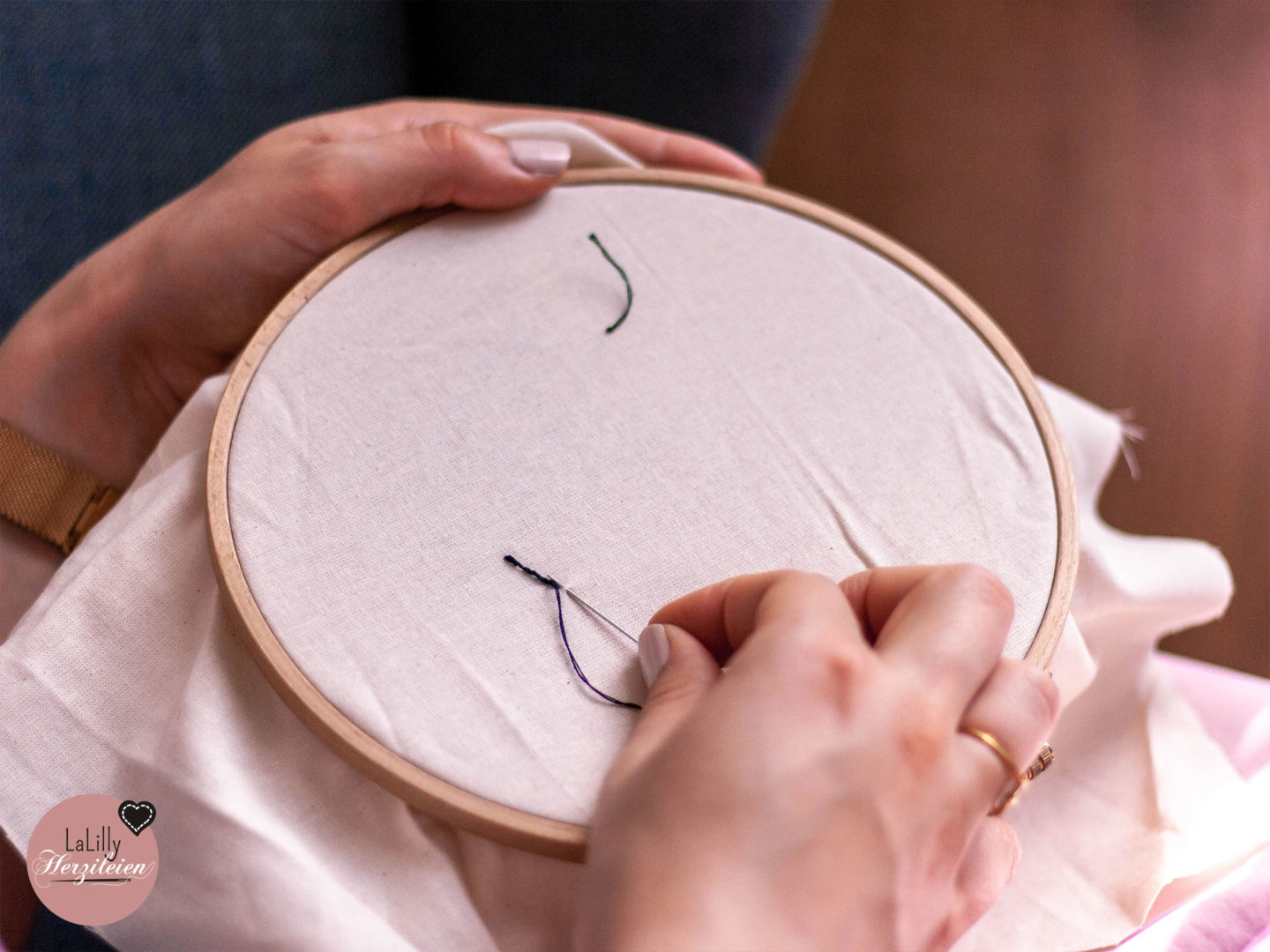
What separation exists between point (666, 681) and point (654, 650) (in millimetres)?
26

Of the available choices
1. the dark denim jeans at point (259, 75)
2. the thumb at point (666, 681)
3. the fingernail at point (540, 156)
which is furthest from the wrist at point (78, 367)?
the thumb at point (666, 681)

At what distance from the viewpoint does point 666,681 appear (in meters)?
0.52

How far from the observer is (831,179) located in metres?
1.70

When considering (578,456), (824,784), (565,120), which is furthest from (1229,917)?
(565,120)

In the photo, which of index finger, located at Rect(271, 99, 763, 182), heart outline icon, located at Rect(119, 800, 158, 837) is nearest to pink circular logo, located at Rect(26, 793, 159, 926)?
heart outline icon, located at Rect(119, 800, 158, 837)

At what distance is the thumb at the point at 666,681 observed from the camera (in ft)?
1.62

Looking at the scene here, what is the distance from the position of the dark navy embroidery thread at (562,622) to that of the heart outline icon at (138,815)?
0.25m

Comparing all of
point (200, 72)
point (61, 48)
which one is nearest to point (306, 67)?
point (200, 72)

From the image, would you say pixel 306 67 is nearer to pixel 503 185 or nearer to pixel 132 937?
pixel 503 185

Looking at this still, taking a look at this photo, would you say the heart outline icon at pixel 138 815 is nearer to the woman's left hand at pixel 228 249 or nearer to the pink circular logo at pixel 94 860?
the pink circular logo at pixel 94 860

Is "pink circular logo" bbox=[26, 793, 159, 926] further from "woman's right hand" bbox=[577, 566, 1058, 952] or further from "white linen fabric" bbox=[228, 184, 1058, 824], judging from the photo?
"woman's right hand" bbox=[577, 566, 1058, 952]

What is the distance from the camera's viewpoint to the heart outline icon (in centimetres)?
57

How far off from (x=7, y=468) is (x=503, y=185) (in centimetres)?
47

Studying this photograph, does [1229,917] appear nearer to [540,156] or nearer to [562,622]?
[562,622]
